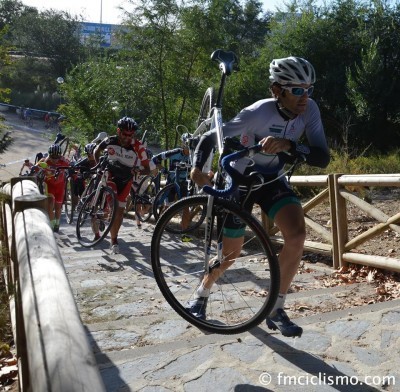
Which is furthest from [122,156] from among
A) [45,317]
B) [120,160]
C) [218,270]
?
[45,317]

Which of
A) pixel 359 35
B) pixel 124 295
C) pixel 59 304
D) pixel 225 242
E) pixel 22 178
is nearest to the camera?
pixel 59 304

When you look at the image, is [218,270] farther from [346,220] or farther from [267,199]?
[346,220]

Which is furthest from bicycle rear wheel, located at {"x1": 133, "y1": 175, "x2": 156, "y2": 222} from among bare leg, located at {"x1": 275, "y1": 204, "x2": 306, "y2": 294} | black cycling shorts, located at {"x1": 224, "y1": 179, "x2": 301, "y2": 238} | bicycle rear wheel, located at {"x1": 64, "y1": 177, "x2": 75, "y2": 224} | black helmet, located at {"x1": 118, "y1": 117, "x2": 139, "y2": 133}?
bare leg, located at {"x1": 275, "y1": 204, "x2": 306, "y2": 294}

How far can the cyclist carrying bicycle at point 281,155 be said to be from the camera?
3.71 m

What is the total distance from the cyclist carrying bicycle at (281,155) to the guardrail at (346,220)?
1.98 metres

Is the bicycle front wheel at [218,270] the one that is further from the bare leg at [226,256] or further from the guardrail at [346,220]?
the guardrail at [346,220]

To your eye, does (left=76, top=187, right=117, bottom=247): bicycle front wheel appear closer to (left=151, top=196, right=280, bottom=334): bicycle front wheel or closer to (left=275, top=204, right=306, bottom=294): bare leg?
(left=151, top=196, right=280, bottom=334): bicycle front wheel

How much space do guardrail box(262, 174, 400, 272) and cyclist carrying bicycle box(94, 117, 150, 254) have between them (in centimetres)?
247

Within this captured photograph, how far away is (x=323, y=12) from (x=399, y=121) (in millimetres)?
6885

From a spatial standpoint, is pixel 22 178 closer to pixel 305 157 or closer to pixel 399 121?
pixel 305 157

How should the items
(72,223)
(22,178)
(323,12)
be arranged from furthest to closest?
1. (323,12)
2. (72,223)
3. (22,178)

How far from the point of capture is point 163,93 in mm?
23094

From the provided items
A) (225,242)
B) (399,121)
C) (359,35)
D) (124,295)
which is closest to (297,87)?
(225,242)

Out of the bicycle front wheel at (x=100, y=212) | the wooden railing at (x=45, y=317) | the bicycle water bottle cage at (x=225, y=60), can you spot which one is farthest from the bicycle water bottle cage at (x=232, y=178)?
the bicycle front wheel at (x=100, y=212)
